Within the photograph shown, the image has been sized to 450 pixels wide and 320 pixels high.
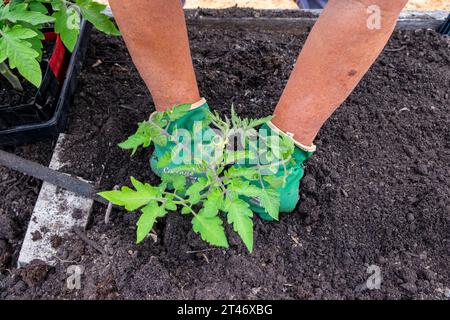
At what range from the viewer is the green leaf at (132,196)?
1.15 metres

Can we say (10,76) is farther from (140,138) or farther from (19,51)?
(140,138)

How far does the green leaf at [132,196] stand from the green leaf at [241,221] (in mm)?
210

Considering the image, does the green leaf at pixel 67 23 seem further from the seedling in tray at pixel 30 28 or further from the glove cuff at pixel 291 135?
the glove cuff at pixel 291 135

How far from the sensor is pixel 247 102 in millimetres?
1834

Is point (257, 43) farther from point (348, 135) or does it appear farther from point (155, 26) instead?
point (155, 26)

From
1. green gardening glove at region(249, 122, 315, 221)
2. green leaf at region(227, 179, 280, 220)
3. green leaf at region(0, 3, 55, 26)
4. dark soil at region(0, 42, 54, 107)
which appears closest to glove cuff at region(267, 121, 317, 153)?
green gardening glove at region(249, 122, 315, 221)

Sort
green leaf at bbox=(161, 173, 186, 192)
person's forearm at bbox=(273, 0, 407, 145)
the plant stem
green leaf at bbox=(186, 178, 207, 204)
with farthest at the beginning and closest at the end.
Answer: the plant stem
green leaf at bbox=(161, 173, 186, 192)
green leaf at bbox=(186, 178, 207, 204)
person's forearm at bbox=(273, 0, 407, 145)

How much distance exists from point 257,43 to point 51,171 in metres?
1.08

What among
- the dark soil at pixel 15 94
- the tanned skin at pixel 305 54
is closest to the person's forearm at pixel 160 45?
the tanned skin at pixel 305 54

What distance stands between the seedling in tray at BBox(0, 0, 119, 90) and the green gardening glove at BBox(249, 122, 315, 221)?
676 millimetres

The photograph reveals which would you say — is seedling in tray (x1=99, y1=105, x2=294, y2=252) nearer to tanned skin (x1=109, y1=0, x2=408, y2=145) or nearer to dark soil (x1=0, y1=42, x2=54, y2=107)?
tanned skin (x1=109, y1=0, x2=408, y2=145)

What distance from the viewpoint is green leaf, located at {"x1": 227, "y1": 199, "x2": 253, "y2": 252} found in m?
1.11

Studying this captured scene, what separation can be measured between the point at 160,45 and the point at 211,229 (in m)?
0.53

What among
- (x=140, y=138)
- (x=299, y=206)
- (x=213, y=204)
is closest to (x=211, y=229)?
(x=213, y=204)
